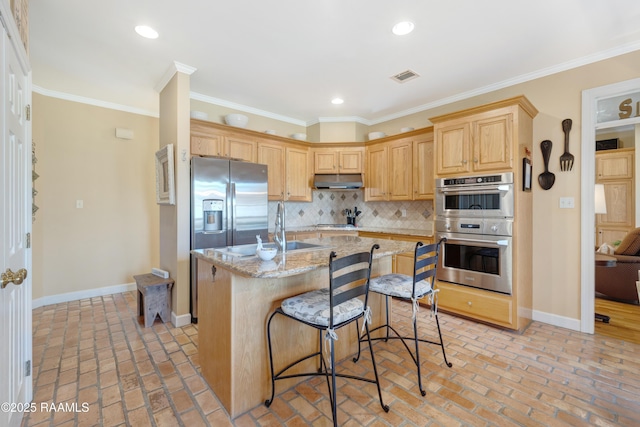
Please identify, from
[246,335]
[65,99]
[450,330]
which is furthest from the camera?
[65,99]

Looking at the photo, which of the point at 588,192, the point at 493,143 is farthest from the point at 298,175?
the point at 588,192

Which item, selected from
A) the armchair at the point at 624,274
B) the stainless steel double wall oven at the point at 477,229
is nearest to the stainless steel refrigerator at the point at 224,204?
the stainless steel double wall oven at the point at 477,229

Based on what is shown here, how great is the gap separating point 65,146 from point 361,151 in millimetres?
3982

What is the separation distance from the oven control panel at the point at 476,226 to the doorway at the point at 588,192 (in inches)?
28.9

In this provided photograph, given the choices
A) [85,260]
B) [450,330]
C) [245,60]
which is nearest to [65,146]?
[85,260]

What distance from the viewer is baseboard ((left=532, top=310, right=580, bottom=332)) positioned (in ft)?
9.17

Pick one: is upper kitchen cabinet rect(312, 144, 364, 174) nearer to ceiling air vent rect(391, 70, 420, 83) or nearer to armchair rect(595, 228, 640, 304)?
ceiling air vent rect(391, 70, 420, 83)

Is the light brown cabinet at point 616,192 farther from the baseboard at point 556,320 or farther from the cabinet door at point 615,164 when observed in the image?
the baseboard at point 556,320

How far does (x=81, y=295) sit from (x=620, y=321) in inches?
249

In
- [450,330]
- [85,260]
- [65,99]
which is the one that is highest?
[65,99]

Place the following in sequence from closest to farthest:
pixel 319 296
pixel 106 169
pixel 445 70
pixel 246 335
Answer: pixel 246 335 < pixel 319 296 < pixel 445 70 < pixel 106 169

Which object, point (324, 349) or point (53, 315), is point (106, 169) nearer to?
point (53, 315)

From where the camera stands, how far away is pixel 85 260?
371 centimetres

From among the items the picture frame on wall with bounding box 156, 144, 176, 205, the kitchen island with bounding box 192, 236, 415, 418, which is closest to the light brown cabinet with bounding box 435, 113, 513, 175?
the kitchen island with bounding box 192, 236, 415, 418
